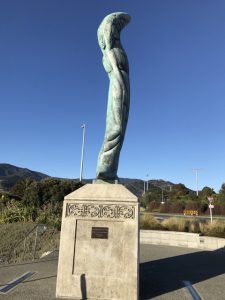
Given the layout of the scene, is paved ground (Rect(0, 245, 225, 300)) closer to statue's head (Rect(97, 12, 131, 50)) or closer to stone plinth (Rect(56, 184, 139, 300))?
stone plinth (Rect(56, 184, 139, 300))

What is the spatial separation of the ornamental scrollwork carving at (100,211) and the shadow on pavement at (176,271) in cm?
161

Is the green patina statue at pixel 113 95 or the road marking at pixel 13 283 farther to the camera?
the green patina statue at pixel 113 95

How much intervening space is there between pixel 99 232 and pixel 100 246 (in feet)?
0.86

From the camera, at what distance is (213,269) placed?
9.42m

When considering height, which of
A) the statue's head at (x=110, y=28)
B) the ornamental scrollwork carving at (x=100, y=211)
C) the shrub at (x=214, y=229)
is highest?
the statue's head at (x=110, y=28)

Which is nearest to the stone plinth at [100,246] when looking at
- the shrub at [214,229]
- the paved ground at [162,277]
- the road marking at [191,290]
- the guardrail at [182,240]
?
the paved ground at [162,277]

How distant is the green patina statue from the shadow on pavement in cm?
248

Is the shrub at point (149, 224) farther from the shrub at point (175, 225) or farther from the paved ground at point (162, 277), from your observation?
the paved ground at point (162, 277)

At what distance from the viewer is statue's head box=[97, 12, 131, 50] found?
7.75m

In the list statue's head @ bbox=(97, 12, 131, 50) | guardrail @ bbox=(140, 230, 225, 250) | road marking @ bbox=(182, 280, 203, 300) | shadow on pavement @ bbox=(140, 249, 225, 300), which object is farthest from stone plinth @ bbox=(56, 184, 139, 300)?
guardrail @ bbox=(140, 230, 225, 250)

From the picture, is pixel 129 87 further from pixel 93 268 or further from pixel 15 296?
pixel 15 296

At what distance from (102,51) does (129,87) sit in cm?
123

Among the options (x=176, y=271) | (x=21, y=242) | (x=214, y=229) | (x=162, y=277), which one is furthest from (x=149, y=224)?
(x=162, y=277)

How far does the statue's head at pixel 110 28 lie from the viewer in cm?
775
